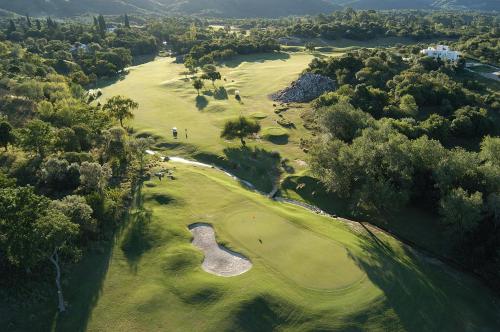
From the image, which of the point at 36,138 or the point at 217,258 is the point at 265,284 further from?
the point at 36,138

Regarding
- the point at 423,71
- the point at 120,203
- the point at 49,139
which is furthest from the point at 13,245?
the point at 423,71

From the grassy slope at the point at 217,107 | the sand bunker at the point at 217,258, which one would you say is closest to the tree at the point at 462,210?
the sand bunker at the point at 217,258

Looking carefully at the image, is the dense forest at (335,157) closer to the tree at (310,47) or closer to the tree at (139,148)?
the tree at (139,148)

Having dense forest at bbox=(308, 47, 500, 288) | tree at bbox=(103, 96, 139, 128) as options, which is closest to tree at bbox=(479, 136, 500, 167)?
dense forest at bbox=(308, 47, 500, 288)

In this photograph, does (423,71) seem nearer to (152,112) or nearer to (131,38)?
(152,112)

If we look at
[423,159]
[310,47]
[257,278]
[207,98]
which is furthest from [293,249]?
[310,47]

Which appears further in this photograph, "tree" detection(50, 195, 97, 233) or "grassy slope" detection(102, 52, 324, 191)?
"grassy slope" detection(102, 52, 324, 191)

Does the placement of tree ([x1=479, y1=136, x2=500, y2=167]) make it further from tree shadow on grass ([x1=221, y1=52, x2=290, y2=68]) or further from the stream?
tree shadow on grass ([x1=221, y1=52, x2=290, y2=68])
